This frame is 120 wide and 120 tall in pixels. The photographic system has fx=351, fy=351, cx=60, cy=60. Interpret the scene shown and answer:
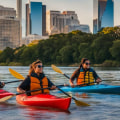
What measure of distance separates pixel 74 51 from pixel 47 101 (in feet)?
241

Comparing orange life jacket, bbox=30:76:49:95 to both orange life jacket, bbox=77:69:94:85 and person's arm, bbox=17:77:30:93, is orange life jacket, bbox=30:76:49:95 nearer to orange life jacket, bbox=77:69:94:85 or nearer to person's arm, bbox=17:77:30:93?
person's arm, bbox=17:77:30:93

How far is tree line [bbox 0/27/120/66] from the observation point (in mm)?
71500

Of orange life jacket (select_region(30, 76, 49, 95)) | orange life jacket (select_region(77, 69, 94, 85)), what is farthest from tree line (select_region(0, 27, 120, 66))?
orange life jacket (select_region(30, 76, 49, 95))

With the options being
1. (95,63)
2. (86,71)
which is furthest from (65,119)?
(95,63)

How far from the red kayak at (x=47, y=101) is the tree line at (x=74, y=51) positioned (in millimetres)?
58895

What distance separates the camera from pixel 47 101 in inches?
388

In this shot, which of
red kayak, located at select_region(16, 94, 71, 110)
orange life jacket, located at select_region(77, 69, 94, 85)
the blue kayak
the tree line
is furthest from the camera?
the tree line

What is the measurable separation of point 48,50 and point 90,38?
13.9m

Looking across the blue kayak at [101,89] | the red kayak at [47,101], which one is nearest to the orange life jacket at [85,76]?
the blue kayak at [101,89]

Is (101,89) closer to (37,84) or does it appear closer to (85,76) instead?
(85,76)

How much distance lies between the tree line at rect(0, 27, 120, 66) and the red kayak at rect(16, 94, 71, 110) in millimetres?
58895

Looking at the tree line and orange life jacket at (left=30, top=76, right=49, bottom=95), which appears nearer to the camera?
orange life jacket at (left=30, top=76, right=49, bottom=95)

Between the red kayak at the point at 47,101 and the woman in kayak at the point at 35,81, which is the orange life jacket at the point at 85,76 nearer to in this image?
the woman in kayak at the point at 35,81

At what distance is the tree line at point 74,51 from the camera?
235 feet
